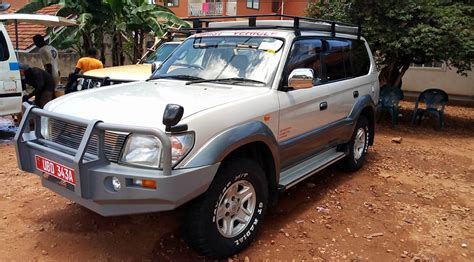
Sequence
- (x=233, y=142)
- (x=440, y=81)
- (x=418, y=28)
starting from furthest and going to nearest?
1. (x=440, y=81)
2. (x=418, y=28)
3. (x=233, y=142)

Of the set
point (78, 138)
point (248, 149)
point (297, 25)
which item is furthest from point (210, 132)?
point (297, 25)

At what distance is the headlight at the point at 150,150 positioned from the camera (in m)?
2.71

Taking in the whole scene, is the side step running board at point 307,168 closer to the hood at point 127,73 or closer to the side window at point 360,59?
the side window at point 360,59

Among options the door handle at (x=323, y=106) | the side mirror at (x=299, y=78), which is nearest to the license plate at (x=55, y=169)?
the side mirror at (x=299, y=78)

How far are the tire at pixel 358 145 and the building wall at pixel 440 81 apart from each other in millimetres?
10294

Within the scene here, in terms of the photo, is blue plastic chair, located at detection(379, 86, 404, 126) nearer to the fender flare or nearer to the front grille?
the fender flare

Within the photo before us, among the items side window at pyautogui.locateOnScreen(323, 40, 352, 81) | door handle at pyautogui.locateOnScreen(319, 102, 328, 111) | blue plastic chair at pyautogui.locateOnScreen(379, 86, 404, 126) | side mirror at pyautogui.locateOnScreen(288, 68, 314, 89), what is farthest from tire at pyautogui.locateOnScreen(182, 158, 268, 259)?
blue plastic chair at pyautogui.locateOnScreen(379, 86, 404, 126)

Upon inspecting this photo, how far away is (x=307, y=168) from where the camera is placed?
4.33 metres

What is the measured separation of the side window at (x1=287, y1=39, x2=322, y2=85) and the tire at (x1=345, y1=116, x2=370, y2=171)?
1.36 metres

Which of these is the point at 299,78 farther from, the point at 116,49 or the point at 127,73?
the point at 116,49

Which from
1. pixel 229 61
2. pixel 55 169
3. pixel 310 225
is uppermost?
pixel 229 61

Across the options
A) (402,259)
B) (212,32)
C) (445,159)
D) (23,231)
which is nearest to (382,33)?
(445,159)

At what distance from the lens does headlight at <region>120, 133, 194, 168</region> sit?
271 centimetres

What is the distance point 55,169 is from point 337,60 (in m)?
3.51
